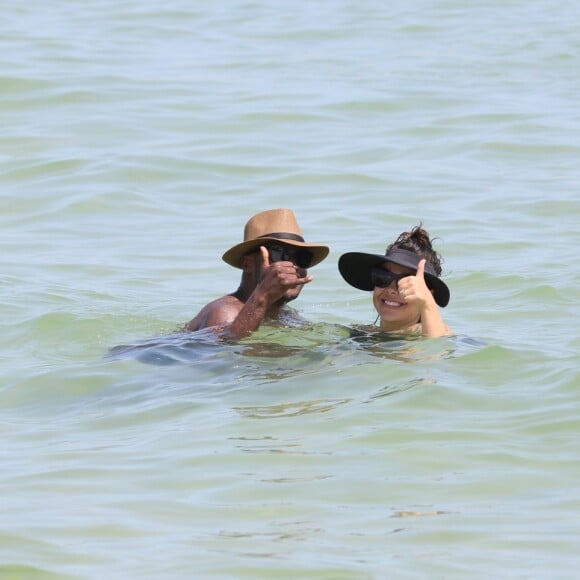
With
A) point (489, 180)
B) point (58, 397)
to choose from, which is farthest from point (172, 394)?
point (489, 180)

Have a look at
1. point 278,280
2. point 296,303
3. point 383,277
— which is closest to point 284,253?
point 278,280

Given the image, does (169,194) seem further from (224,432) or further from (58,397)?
(224,432)

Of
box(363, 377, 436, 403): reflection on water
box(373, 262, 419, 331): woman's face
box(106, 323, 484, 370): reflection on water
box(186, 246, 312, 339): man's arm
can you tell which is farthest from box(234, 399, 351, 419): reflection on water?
box(373, 262, 419, 331): woman's face

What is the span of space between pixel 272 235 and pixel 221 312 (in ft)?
1.80

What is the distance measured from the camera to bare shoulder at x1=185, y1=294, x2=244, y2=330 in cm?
843

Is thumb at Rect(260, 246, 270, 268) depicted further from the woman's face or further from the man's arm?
the woman's face

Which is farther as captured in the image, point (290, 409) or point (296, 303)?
point (296, 303)

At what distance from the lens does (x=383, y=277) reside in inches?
324

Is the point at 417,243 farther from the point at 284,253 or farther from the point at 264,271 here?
the point at 264,271

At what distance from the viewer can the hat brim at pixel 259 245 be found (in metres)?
8.22

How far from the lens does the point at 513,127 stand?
16266mm

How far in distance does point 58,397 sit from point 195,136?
8.25 metres

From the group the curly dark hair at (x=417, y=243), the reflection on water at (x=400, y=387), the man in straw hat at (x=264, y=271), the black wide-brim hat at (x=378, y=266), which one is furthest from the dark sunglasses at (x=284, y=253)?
the reflection on water at (x=400, y=387)

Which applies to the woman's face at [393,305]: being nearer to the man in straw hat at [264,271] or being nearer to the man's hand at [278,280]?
the man in straw hat at [264,271]
